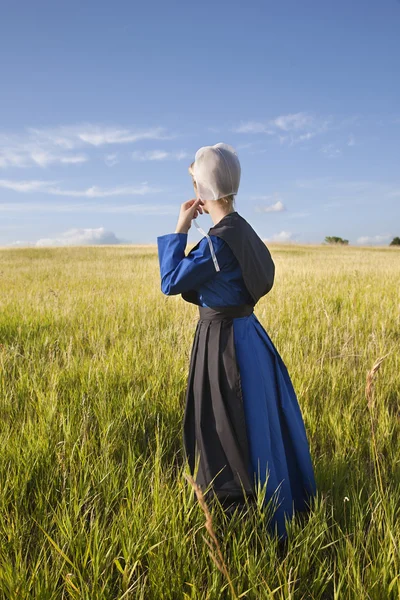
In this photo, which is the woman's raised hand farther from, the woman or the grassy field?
the grassy field

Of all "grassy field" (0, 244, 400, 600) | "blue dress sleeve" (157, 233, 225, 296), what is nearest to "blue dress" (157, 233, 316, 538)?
"blue dress sleeve" (157, 233, 225, 296)

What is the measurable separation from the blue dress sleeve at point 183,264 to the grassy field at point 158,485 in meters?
0.72

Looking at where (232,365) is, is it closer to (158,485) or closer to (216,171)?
(158,485)

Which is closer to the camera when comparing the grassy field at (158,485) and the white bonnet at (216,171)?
the grassy field at (158,485)

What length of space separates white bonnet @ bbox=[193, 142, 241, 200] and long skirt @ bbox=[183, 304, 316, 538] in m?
0.55

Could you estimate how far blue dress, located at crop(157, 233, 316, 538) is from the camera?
1.93m

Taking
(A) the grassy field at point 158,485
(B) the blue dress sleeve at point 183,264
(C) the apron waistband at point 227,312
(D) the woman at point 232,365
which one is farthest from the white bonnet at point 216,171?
(A) the grassy field at point 158,485

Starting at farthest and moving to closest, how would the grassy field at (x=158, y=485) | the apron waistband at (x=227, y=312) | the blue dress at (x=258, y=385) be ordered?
the apron waistband at (x=227, y=312) → the blue dress at (x=258, y=385) → the grassy field at (x=158, y=485)

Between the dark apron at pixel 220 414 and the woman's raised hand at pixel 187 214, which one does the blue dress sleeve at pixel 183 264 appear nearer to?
the woman's raised hand at pixel 187 214

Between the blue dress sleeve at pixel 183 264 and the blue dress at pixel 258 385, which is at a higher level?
the blue dress sleeve at pixel 183 264

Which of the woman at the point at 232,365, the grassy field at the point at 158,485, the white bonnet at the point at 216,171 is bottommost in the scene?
the grassy field at the point at 158,485

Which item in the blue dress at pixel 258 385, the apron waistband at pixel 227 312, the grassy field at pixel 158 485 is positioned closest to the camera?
the grassy field at pixel 158 485

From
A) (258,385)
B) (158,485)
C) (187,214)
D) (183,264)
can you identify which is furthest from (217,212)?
(158,485)

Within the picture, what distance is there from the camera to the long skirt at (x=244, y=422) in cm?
193
